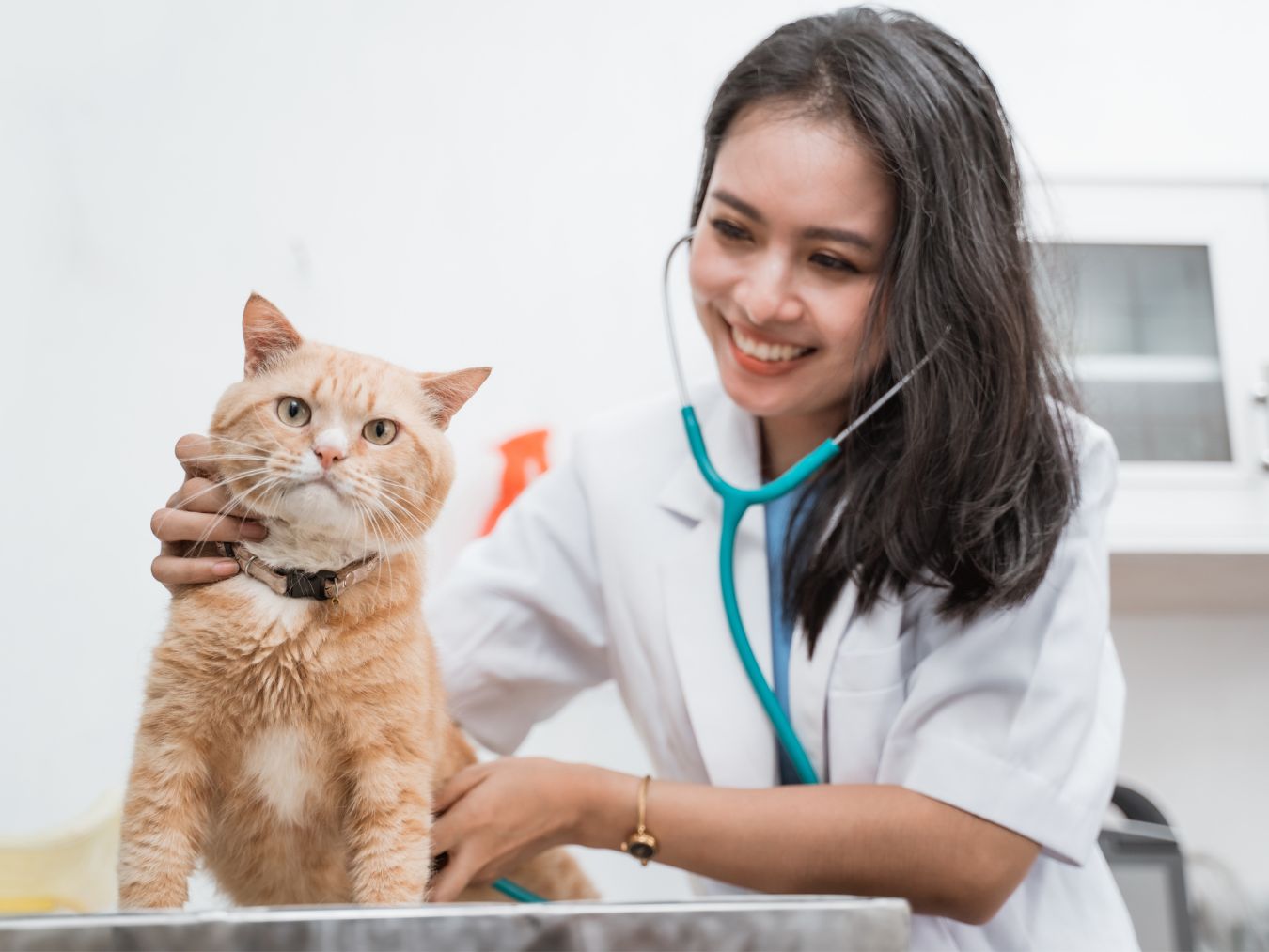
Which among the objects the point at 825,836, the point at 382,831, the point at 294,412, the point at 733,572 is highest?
the point at 294,412

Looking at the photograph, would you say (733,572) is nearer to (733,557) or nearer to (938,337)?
(733,557)

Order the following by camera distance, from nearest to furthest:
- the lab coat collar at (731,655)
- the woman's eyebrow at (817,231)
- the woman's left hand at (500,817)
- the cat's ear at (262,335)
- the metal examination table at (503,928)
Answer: the metal examination table at (503,928), the cat's ear at (262,335), the woman's left hand at (500,817), the woman's eyebrow at (817,231), the lab coat collar at (731,655)

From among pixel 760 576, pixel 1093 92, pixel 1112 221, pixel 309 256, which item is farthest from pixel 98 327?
pixel 1093 92

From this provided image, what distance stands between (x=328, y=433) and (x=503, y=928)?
234 millimetres

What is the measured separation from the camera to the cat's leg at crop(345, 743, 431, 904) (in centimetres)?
53

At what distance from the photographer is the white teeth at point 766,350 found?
860mm

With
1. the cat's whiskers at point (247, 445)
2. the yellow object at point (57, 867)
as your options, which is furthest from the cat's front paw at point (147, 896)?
the cat's whiskers at point (247, 445)

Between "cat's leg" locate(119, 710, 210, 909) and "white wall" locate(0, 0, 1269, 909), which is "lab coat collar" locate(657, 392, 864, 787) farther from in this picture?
"cat's leg" locate(119, 710, 210, 909)

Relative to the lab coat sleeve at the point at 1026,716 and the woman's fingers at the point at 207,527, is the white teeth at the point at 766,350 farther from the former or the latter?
the woman's fingers at the point at 207,527

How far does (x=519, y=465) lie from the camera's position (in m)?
1.02

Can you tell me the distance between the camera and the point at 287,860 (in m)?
0.55

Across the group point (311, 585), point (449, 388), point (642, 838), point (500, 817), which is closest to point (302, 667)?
point (311, 585)

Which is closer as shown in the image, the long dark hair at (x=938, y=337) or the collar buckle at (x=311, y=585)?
the collar buckle at (x=311, y=585)

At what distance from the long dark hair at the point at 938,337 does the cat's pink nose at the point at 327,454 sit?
1.60ft
